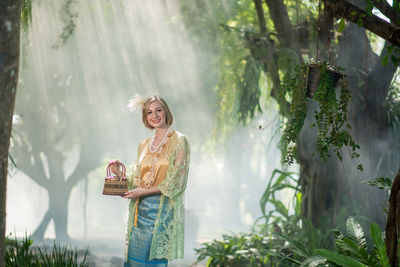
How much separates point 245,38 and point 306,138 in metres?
1.61

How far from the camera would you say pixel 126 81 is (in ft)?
42.5

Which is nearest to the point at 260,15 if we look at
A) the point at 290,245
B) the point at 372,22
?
the point at 290,245

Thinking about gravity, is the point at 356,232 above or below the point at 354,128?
below

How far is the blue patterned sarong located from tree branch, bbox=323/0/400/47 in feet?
5.75

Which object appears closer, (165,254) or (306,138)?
(165,254)

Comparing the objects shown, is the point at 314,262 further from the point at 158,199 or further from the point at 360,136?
the point at 360,136

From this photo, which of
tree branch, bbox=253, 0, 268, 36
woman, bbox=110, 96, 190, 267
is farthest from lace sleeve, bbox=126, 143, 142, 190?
tree branch, bbox=253, 0, 268, 36

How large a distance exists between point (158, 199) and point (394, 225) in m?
1.57

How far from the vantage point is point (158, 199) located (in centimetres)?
312

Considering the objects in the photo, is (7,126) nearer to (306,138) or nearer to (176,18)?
(306,138)

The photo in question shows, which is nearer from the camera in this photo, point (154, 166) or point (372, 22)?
point (372, 22)

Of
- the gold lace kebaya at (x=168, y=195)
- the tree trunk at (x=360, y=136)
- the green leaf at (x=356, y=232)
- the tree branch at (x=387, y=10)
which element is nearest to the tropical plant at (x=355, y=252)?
the green leaf at (x=356, y=232)

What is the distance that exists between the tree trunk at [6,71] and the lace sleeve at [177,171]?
1.02 metres

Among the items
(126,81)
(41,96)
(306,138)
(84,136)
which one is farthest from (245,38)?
(84,136)
